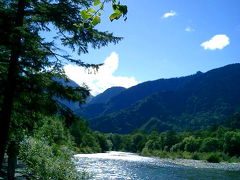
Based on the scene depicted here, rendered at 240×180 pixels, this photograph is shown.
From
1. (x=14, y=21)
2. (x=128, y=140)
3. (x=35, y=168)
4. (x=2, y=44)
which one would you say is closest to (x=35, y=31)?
(x=14, y=21)

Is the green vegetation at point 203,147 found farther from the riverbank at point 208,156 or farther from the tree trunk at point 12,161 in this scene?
the tree trunk at point 12,161

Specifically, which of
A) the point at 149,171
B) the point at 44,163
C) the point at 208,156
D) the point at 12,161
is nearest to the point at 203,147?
the point at 208,156

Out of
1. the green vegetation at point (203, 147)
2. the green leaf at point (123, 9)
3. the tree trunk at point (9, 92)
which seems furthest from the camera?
the green vegetation at point (203, 147)

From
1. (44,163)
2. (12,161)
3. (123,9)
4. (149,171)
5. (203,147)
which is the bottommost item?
(149,171)

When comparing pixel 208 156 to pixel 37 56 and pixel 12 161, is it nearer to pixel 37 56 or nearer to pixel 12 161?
pixel 12 161

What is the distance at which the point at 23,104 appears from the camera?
13305 millimetres

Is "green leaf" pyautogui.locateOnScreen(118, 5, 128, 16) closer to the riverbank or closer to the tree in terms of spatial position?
the tree

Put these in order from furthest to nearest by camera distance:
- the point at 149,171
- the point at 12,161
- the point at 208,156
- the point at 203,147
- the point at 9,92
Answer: the point at 203,147 < the point at 208,156 < the point at 149,171 < the point at 12,161 < the point at 9,92

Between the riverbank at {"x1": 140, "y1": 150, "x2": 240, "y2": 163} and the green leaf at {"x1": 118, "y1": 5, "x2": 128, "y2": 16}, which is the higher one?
the green leaf at {"x1": 118, "y1": 5, "x2": 128, "y2": 16}

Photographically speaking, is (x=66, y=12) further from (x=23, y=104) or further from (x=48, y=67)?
(x=23, y=104)

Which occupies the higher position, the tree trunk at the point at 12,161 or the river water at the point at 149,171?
the tree trunk at the point at 12,161

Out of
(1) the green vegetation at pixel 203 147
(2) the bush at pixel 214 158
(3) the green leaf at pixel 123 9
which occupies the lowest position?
(2) the bush at pixel 214 158

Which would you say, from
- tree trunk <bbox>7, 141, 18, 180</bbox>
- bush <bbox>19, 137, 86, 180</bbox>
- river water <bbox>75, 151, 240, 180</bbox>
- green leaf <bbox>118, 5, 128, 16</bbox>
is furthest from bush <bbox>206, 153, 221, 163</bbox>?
green leaf <bbox>118, 5, 128, 16</bbox>

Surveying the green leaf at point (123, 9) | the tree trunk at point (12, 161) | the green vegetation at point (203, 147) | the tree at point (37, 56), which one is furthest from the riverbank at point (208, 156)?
the green leaf at point (123, 9)
